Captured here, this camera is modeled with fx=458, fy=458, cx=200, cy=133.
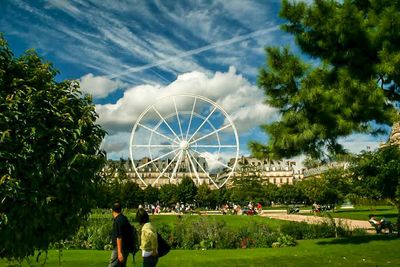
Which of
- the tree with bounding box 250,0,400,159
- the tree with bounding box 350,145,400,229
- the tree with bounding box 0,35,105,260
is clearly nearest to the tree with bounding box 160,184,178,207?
the tree with bounding box 350,145,400,229

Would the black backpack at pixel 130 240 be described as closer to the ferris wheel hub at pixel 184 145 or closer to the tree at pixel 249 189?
the ferris wheel hub at pixel 184 145

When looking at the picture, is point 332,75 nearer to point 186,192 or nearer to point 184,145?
point 184,145

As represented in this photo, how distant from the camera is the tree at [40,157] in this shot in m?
6.18

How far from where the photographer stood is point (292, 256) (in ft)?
48.4

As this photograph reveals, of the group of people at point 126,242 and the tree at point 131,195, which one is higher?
the tree at point 131,195

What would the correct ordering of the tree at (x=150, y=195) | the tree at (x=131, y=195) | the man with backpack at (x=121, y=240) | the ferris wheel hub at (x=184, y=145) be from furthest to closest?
the tree at (x=150, y=195) → the tree at (x=131, y=195) → the ferris wheel hub at (x=184, y=145) → the man with backpack at (x=121, y=240)

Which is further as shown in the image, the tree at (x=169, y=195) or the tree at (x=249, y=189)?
the tree at (x=169, y=195)

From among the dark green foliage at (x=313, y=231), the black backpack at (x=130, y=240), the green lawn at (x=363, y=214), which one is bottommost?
the dark green foliage at (x=313, y=231)

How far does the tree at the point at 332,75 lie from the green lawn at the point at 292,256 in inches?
127

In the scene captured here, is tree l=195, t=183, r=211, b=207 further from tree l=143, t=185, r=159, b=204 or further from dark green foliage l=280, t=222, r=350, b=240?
dark green foliage l=280, t=222, r=350, b=240

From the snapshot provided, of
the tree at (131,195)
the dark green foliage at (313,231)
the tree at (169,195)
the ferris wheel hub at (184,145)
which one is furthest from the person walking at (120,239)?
the tree at (169,195)

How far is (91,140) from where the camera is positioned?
24.4 ft

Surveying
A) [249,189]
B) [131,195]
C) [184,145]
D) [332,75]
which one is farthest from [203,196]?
[332,75]

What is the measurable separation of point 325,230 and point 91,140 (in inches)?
672
